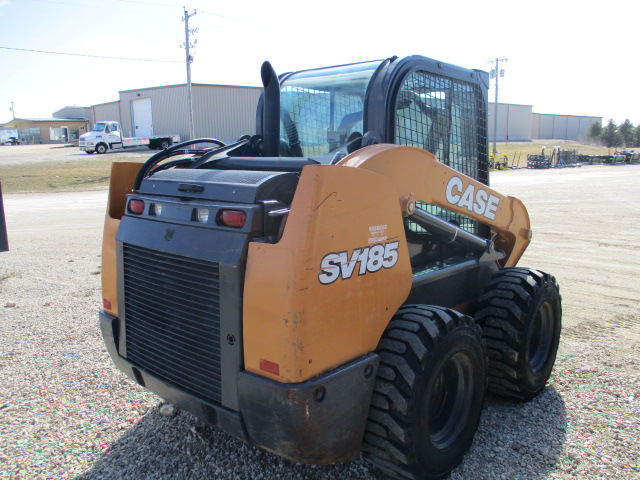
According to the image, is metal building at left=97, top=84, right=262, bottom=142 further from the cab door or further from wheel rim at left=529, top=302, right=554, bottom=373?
wheel rim at left=529, top=302, right=554, bottom=373

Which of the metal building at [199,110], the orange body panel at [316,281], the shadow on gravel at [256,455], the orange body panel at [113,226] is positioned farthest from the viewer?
the metal building at [199,110]

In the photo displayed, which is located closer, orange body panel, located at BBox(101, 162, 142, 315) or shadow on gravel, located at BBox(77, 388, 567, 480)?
shadow on gravel, located at BBox(77, 388, 567, 480)

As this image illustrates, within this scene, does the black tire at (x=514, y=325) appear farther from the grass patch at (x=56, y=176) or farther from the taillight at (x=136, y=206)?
the grass patch at (x=56, y=176)

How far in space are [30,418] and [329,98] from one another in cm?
288

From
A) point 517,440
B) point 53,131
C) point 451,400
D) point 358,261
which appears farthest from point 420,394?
point 53,131

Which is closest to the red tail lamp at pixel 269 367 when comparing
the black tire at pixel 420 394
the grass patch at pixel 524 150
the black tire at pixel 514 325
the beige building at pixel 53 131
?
the black tire at pixel 420 394

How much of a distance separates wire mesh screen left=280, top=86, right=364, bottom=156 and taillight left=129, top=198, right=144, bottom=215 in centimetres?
120

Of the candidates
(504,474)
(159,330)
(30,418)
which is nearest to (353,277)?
(159,330)

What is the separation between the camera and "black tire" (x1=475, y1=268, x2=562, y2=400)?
342 cm

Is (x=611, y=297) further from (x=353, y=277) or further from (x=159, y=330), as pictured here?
(x=159, y=330)

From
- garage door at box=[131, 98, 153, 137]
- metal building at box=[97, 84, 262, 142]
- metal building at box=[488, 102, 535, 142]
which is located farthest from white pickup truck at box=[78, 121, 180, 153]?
metal building at box=[488, 102, 535, 142]

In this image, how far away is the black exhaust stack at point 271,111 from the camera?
339cm

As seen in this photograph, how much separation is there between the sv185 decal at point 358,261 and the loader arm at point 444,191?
0.30 meters

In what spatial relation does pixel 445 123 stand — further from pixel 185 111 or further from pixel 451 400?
pixel 185 111
